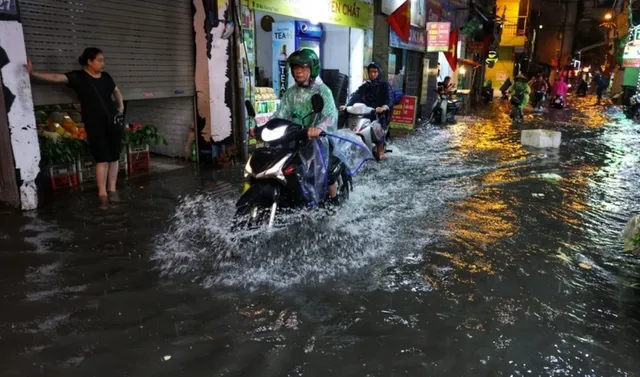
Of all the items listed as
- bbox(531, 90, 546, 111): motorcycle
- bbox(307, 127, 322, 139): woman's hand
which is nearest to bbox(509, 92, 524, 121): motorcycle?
bbox(531, 90, 546, 111): motorcycle

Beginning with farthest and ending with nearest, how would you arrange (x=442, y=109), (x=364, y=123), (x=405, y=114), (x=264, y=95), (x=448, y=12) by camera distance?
(x=448, y=12)
(x=442, y=109)
(x=405, y=114)
(x=264, y=95)
(x=364, y=123)

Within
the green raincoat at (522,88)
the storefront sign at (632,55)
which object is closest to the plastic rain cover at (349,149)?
the green raincoat at (522,88)

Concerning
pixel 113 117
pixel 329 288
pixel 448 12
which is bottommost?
pixel 329 288

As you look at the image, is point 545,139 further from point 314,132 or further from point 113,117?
point 113,117

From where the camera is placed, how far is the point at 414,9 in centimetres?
1639

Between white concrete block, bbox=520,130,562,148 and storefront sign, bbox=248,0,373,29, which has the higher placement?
storefront sign, bbox=248,0,373,29

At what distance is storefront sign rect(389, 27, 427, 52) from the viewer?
14525mm

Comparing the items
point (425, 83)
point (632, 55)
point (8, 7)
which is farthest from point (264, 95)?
point (632, 55)

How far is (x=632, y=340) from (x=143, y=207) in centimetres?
507

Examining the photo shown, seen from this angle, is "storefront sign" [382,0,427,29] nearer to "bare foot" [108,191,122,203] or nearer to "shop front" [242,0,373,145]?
"shop front" [242,0,373,145]

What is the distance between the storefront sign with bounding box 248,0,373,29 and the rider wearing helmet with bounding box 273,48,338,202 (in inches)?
169

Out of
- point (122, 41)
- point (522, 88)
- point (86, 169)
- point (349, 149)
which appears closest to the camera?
point (349, 149)

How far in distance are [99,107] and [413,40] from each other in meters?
13.1

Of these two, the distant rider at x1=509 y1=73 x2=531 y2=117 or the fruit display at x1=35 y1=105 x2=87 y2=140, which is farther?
the distant rider at x1=509 y1=73 x2=531 y2=117
